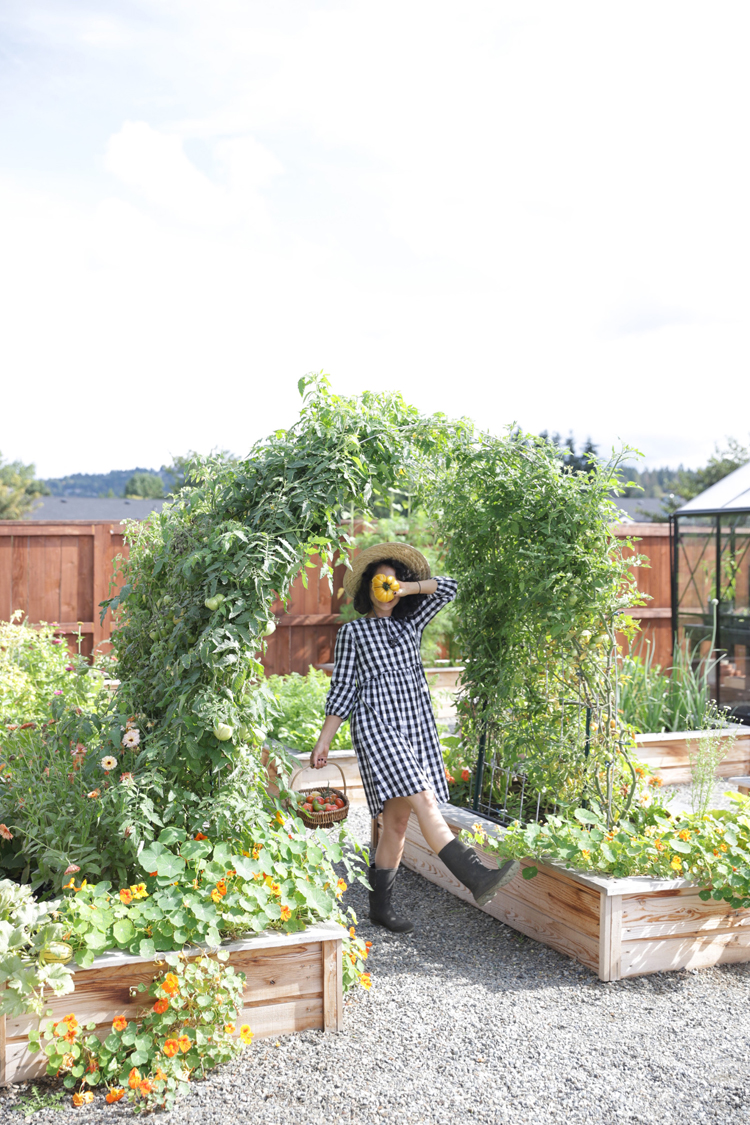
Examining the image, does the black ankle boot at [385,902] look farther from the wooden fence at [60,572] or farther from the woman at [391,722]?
the wooden fence at [60,572]

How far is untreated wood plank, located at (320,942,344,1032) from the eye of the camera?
90.3 inches

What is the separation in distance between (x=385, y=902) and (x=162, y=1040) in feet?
4.16

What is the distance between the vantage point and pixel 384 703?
306 cm

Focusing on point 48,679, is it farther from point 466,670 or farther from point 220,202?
point 220,202

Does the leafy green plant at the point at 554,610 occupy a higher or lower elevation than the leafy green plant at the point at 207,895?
higher

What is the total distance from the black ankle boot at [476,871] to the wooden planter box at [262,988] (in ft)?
1.96

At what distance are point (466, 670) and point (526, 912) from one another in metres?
1.26

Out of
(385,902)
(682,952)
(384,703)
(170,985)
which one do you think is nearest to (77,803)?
(170,985)

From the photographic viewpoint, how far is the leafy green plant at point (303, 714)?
15.7ft

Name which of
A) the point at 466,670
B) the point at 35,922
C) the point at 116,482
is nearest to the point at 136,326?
the point at 466,670

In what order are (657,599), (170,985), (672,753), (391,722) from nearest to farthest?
(170,985), (391,722), (672,753), (657,599)

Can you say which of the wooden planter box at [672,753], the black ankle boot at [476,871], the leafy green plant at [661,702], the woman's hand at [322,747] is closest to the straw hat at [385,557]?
the woman's hand at [322,747]

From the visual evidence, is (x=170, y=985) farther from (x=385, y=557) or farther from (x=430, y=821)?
(x=385, y=557)

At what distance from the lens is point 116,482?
8331 centimetres
